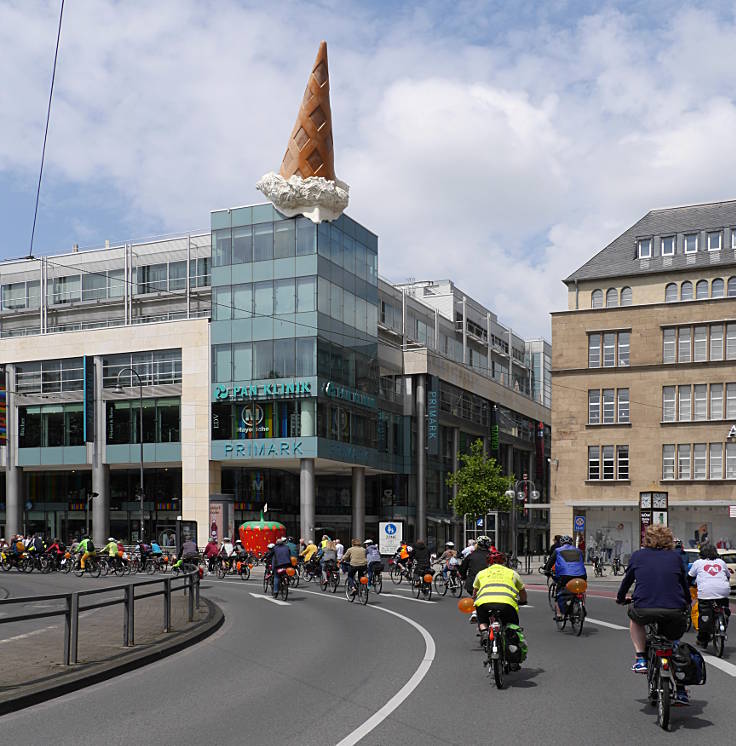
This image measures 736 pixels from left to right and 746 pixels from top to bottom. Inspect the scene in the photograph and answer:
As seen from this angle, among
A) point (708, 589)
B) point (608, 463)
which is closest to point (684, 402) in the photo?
point (608, 463)

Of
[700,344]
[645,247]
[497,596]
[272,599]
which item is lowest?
[272,599]

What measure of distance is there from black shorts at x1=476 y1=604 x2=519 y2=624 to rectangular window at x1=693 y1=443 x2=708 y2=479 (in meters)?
47.7

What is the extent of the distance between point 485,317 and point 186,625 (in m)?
89.5

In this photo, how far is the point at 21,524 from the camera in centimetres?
7356

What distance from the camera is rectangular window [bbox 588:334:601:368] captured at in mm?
60188

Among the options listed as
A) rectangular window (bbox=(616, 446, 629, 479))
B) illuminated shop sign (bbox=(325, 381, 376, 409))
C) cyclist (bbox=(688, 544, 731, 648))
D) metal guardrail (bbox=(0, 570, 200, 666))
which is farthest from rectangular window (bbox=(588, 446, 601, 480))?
cyclist (bbox=(688, 544, 731, 648))

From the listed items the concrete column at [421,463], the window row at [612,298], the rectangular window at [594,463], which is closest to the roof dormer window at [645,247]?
the window row at [612,298]

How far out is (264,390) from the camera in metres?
63.3

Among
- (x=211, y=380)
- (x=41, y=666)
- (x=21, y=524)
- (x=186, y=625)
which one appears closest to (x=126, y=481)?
(x=21, y=524)

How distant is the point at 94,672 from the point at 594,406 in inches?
2003

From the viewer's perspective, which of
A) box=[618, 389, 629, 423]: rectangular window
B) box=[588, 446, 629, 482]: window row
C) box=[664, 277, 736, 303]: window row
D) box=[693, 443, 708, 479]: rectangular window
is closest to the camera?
box=[693, 443, 708, 479]: rectangular window

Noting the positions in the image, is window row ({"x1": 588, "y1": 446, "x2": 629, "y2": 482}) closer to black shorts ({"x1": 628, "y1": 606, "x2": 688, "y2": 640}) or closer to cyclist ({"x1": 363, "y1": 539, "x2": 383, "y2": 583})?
cyclist ({"x1": 363, "y1": 539, "x2": 383, "y2": 583})

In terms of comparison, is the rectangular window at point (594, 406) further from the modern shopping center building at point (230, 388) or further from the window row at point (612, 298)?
the modern shopping center building at point (230, 388)

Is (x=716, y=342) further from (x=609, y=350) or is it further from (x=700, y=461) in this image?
(x=700, y=461)
